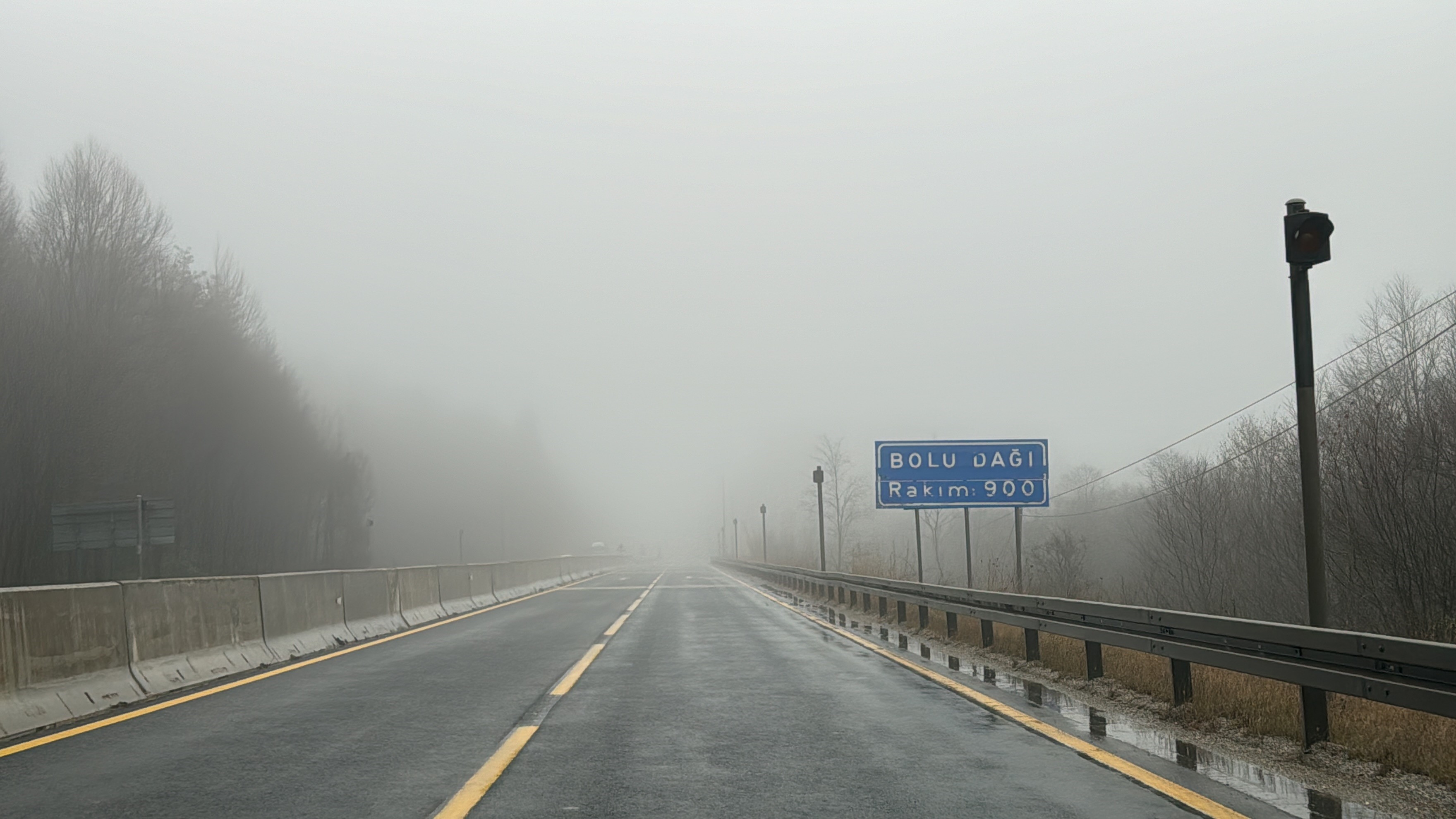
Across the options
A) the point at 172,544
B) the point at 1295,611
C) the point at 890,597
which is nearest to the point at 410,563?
the point at 172,544

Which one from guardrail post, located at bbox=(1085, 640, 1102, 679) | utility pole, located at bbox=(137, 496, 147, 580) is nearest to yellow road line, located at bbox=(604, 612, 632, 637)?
guardrail post, located at bbox=(1085, 640, 1102, 679)

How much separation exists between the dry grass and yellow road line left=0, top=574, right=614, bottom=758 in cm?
844

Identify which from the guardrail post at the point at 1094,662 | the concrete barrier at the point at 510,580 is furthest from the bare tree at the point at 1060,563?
the guardrail post at the point at 1094,662

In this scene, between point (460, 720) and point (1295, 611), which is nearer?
point (460, 720)

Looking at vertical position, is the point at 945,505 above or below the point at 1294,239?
below

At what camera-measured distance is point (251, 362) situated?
64.1 m

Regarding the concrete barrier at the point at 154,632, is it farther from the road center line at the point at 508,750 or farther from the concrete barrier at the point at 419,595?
the road center line at the point at 508,750

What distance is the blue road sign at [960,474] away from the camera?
1018 inches

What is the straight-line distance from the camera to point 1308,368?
8211 millimetres

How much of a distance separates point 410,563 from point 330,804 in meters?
96.3

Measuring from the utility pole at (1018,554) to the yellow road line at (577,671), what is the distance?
698 centimetres

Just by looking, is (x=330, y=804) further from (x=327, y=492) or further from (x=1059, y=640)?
(x=327, y=492)

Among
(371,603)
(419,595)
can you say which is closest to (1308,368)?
(371,603)

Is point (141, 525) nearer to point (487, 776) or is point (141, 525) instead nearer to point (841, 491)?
point (487, 776)
